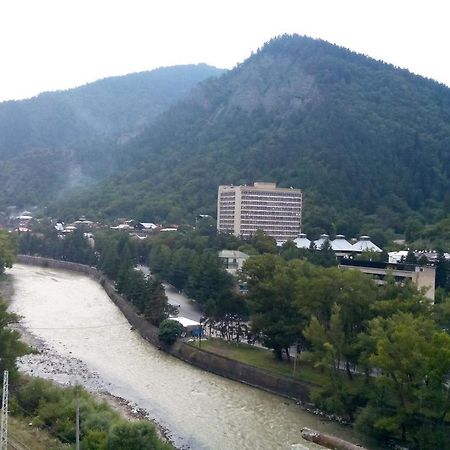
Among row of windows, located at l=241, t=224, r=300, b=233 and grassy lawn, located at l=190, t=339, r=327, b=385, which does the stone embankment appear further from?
row of windows, located at l=241, t=224, r=300, b=233

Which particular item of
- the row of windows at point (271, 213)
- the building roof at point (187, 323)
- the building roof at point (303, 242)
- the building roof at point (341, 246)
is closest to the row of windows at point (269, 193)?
the row of windows at point (271, 213)

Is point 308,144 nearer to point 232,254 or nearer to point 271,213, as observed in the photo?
point 271,213

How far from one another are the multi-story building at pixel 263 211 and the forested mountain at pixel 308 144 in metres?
2.75

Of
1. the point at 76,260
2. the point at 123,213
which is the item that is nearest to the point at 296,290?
the point at 76,260

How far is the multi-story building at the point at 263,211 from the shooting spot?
8181 cm

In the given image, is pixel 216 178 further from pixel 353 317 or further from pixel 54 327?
pixel 353 317

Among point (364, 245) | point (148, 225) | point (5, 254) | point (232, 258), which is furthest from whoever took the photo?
point (148, 225)

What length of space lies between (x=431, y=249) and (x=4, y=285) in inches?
1471

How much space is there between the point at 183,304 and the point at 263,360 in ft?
58.1

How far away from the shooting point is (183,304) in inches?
1879

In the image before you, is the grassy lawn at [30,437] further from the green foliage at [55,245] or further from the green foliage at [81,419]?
the green foliage at [55,245]

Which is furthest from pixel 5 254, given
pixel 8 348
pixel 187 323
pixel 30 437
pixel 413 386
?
pixel 413 386

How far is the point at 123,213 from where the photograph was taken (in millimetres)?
105688

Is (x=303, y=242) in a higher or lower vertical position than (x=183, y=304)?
higher
